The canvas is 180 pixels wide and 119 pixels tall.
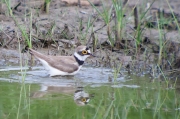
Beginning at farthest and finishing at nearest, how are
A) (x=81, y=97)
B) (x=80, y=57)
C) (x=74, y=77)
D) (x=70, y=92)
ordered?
(x=80, y=57)
(x=74, y=77)
(x=70, y=92)
(x=81, y=97)

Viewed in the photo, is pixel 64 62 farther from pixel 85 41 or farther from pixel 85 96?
pixel 85 96

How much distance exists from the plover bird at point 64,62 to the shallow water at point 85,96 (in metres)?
0.13

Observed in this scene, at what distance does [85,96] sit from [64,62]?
2.10 m

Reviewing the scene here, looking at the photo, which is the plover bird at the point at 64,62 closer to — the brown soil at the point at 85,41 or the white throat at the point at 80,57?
the white throat at the point at 80,57

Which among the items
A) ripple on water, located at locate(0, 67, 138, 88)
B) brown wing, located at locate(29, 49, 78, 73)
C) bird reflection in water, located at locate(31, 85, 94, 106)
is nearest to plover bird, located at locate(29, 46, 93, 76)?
brown wing, located at locate(29, 49, 78, 73)

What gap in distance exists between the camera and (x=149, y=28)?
1269 centimetres

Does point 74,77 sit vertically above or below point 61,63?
below

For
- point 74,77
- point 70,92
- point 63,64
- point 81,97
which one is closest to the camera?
point 81,97

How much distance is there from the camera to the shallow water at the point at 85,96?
740cm

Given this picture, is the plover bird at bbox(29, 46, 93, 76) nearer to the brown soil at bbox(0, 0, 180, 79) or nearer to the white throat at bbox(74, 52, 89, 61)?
the white throat at bbox(74, 52, 89, 61)

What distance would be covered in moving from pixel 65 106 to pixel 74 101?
1.23ft

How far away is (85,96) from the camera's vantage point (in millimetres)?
8367

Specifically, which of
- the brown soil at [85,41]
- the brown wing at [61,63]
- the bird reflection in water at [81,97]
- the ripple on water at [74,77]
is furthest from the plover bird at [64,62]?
the bird reflection in water at [81,97]

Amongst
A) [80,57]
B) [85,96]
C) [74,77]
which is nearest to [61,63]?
[74,77]
